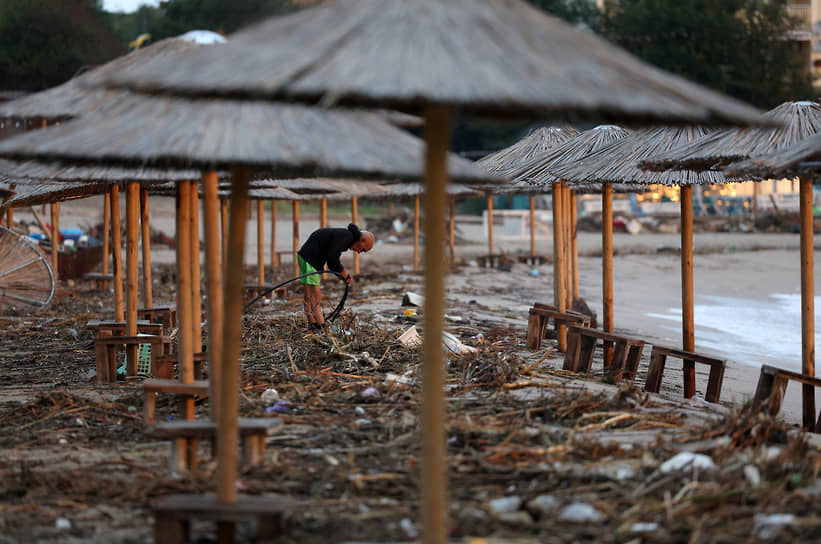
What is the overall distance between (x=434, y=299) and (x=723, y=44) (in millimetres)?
32936

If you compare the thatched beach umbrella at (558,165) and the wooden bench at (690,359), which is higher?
the thatched beach umbrella at (558,165)

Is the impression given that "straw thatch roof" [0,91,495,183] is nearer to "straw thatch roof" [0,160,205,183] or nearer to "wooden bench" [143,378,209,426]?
"straw thatch roof" [0,160,205,183]

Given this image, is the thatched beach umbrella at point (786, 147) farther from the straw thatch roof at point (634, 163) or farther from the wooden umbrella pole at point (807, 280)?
the straw thatch roof at point (634, 163)

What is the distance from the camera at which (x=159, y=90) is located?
2.99 metres

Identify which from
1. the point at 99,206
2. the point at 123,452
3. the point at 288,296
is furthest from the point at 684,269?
the point at 99,206

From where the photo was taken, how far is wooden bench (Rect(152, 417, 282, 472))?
4.07 meters

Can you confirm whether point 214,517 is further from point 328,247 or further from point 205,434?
point 328,247

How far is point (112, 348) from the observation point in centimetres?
699

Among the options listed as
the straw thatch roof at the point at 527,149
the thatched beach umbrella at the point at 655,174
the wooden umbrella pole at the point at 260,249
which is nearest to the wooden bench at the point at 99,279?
the wooden umbrella pole at the point at 260,249

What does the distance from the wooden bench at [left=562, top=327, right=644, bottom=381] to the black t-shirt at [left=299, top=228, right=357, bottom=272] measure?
2.72 metres

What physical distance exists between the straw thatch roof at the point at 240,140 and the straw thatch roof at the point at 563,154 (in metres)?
5.05

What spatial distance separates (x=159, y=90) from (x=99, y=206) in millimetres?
29193

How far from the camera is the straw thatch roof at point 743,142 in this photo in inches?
273

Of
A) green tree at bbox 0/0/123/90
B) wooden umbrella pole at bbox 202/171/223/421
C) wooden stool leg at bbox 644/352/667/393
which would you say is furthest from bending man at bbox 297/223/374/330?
green tree at bbox 0/0/123/90
